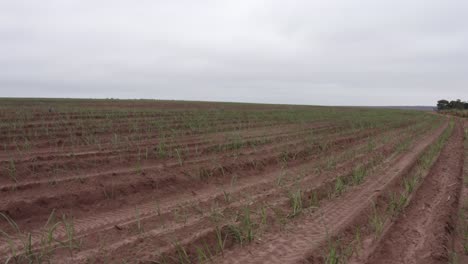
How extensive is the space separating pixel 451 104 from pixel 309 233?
82286 mm

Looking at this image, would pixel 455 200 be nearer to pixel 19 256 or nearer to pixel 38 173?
pixel 19 256

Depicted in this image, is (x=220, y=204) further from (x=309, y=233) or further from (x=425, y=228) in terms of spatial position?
(x=425, y=228)

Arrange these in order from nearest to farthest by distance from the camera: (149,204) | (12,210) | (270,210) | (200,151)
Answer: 1. (12,210)
2. (270,210)
3. (149,204)
4. (200,151)

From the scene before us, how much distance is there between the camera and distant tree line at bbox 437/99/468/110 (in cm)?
6931

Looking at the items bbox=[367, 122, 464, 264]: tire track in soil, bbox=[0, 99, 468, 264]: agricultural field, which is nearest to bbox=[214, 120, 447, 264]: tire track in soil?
bbox=[0, 99, 468, 264]: agricultural field

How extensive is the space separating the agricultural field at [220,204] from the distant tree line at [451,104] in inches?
2841

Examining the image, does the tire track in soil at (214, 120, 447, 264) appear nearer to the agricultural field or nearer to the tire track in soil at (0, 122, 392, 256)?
the agricultural field

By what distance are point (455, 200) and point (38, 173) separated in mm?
6607

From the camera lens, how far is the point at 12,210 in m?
4.25

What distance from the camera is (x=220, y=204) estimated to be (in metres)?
4.79

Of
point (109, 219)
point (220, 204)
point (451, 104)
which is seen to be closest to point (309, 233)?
point (220, 204)

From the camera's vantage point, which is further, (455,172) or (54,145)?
(54,145)

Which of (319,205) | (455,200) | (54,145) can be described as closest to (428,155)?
(455,200)

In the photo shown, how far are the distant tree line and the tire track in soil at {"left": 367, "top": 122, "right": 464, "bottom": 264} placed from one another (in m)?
75.1
